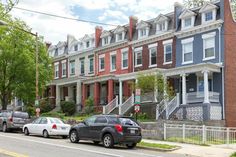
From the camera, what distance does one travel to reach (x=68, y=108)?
42.5 metres

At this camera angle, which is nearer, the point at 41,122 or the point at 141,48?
the point at 41,122

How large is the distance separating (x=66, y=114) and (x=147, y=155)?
2627 centimetres

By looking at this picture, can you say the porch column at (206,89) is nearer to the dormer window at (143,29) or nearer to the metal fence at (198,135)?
the metal fence at (198,135)

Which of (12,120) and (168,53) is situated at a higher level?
(168,53)

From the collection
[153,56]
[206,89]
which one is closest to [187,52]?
[153,56]

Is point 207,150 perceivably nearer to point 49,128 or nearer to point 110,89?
point 49,128

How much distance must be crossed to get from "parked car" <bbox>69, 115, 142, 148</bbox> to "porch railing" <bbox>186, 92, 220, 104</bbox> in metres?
11.6

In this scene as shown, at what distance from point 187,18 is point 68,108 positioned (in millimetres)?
16377

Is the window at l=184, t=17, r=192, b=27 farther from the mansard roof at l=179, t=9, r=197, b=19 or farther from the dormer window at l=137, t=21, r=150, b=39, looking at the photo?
the dormer window at l=137, t=21, r=150, b=39

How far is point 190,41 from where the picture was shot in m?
32.7

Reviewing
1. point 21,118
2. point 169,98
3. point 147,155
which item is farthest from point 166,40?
point 147,155

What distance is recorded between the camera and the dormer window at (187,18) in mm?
32812

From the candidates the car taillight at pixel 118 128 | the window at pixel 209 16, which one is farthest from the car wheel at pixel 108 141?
the window at pixel 209 16

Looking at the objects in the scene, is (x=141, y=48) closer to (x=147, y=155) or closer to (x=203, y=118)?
(x=203, y=118)
